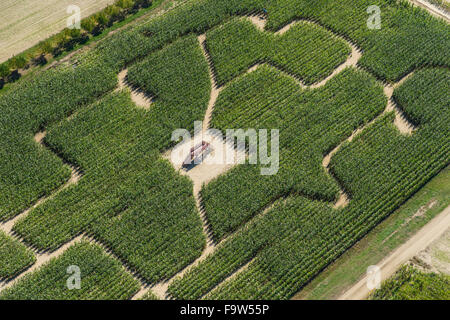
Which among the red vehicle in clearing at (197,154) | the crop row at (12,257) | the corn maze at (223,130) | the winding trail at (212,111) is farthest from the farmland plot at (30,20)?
the red vehicle in clearing at (197,154)

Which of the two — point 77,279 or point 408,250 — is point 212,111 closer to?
point 77,279

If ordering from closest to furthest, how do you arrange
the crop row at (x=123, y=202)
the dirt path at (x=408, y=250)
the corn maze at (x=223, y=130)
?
the dirt path at (x=408, y=250) → the corn maze at (x=223, y=130) → the crop row at (x=123, y=202)

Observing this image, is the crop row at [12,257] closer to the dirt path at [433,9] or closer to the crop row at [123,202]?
the crop row at [123,202]

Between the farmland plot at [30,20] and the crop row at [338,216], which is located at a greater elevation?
the farmland plot at [30,20]

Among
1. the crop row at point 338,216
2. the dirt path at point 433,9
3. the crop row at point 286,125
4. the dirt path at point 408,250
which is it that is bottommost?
the dirt path at point 408,250

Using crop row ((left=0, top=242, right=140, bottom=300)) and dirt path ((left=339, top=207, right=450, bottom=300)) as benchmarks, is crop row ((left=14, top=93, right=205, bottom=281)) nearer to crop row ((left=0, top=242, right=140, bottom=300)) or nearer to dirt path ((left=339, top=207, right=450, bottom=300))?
crop row ((left=0, top=242, right=140, bottom=300))
